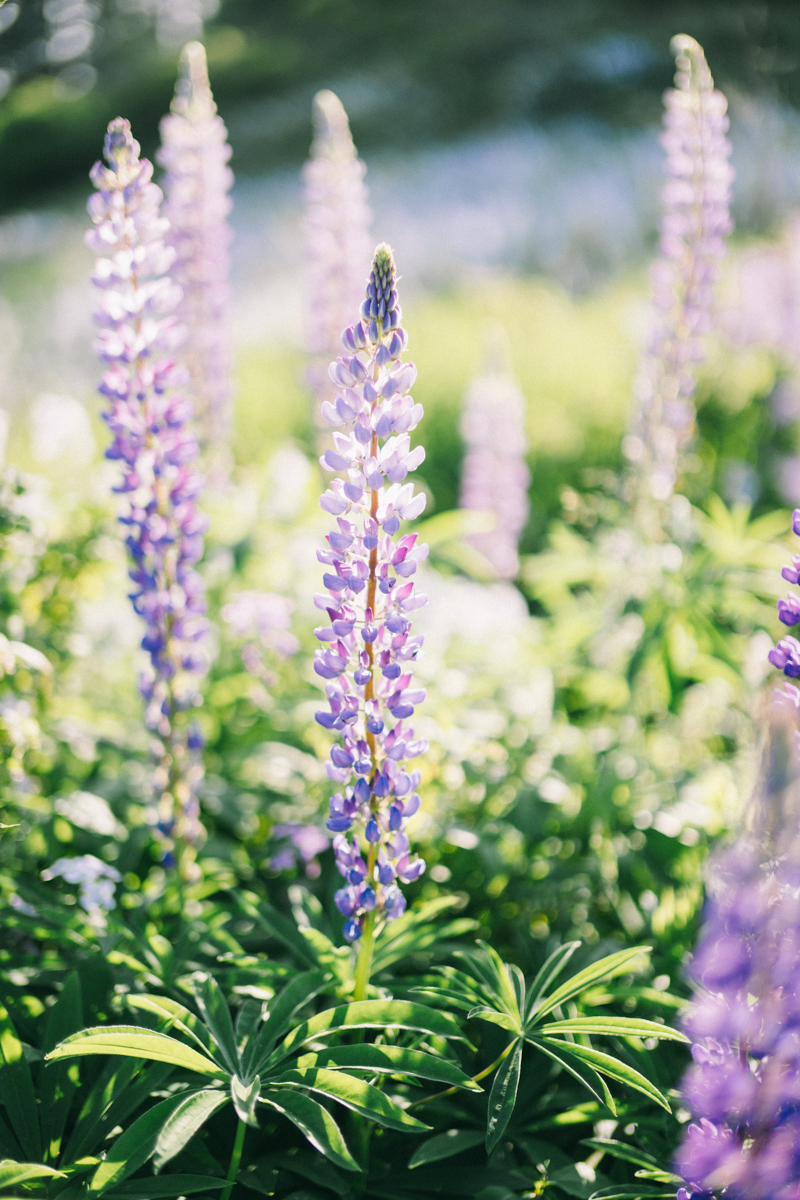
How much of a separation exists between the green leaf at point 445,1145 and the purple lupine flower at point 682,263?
227 centimetres

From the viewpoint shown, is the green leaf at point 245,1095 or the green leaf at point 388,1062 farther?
the green leaf at point 388,1062

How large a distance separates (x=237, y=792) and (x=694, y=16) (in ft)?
84.1

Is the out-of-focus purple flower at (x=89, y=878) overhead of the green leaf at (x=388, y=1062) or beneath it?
overhead

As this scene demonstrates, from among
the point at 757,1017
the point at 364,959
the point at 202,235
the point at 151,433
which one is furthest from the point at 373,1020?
the point at 202,235

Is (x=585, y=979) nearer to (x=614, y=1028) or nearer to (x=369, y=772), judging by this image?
(x=614, y=1028)

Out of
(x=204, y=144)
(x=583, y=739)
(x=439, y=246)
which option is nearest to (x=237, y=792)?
(x=583, y=739)

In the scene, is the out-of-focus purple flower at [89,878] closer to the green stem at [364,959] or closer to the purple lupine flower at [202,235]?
the green stem at [364,959]

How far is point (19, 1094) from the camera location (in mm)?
1701

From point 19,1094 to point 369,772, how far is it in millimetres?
933

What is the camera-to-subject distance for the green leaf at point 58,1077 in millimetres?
1684

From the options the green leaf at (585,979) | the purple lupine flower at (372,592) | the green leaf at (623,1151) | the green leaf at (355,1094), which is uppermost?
the purple lupine flower at (372,592)

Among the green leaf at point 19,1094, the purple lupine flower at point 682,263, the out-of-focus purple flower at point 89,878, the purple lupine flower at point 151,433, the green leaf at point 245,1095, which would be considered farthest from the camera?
the purple lupine flower at point 682,263

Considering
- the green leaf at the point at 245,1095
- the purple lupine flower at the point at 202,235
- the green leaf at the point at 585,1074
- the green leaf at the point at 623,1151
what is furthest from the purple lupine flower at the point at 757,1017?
the purple lupine flower at the point at 202,235

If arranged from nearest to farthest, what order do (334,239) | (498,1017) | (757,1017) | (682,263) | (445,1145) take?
1. (757,1017)
2. (498,1017)
3. (445,1145)
4. (682,263)
5. (334,239)
